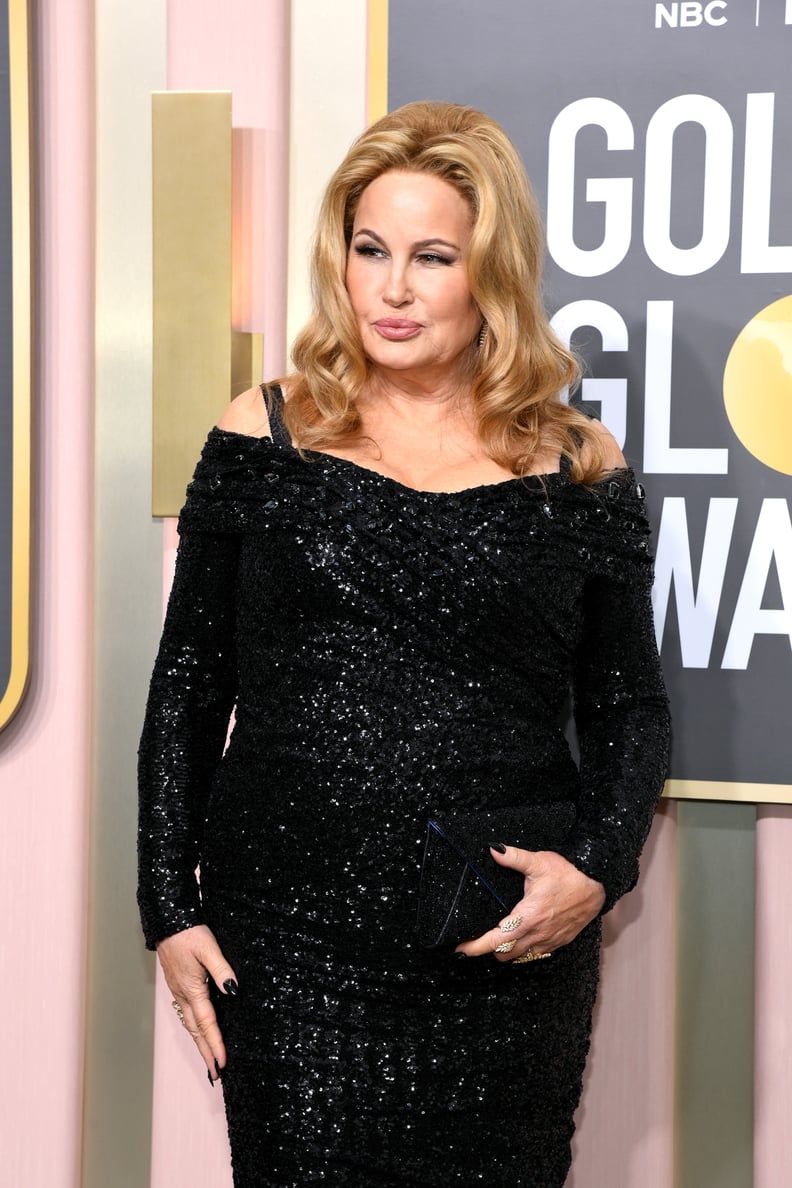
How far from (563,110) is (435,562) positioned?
71 cm

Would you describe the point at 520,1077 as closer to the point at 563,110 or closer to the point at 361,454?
the point at 361,454

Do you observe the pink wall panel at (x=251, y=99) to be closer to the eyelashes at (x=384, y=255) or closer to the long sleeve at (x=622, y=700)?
the eyelashes at (x=384, y=255)

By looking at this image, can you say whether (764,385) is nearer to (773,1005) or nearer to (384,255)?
(384,255)

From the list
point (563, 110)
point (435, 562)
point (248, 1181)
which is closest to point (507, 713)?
point (435, 562)

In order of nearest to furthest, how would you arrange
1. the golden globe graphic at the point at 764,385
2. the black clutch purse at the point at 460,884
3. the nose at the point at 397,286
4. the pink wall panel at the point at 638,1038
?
the black clutch purse at the point at 460,884
the nose at the point at 397,286
the golden globe graphic at the point at 764,385
the pink wall panel at the point at 638,1038

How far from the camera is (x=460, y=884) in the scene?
133 centimetres

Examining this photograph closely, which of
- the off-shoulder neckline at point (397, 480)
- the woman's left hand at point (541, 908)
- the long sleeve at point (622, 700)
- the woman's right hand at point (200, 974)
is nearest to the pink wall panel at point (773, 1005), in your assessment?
the long sleeve at point (622, 700)

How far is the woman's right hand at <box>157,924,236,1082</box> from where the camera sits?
142cm

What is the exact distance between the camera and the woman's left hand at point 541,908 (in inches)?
53.0

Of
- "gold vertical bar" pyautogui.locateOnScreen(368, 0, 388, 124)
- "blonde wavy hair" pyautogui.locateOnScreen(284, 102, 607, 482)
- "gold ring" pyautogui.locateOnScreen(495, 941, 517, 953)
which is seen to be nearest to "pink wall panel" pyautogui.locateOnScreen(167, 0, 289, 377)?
"gold vertical bar" pyautogui.locateOnScreen(368, 0, 388, 124)

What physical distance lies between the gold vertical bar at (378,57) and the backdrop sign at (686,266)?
15 mm

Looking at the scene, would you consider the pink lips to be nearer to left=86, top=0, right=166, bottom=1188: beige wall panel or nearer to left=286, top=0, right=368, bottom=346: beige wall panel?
left=286, top=0, right=368, bottom=346: beige wall panel

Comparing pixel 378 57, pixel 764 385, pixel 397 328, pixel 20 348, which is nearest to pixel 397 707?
pixel 397 328

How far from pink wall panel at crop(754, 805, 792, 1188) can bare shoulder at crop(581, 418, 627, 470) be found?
1.78 ft
